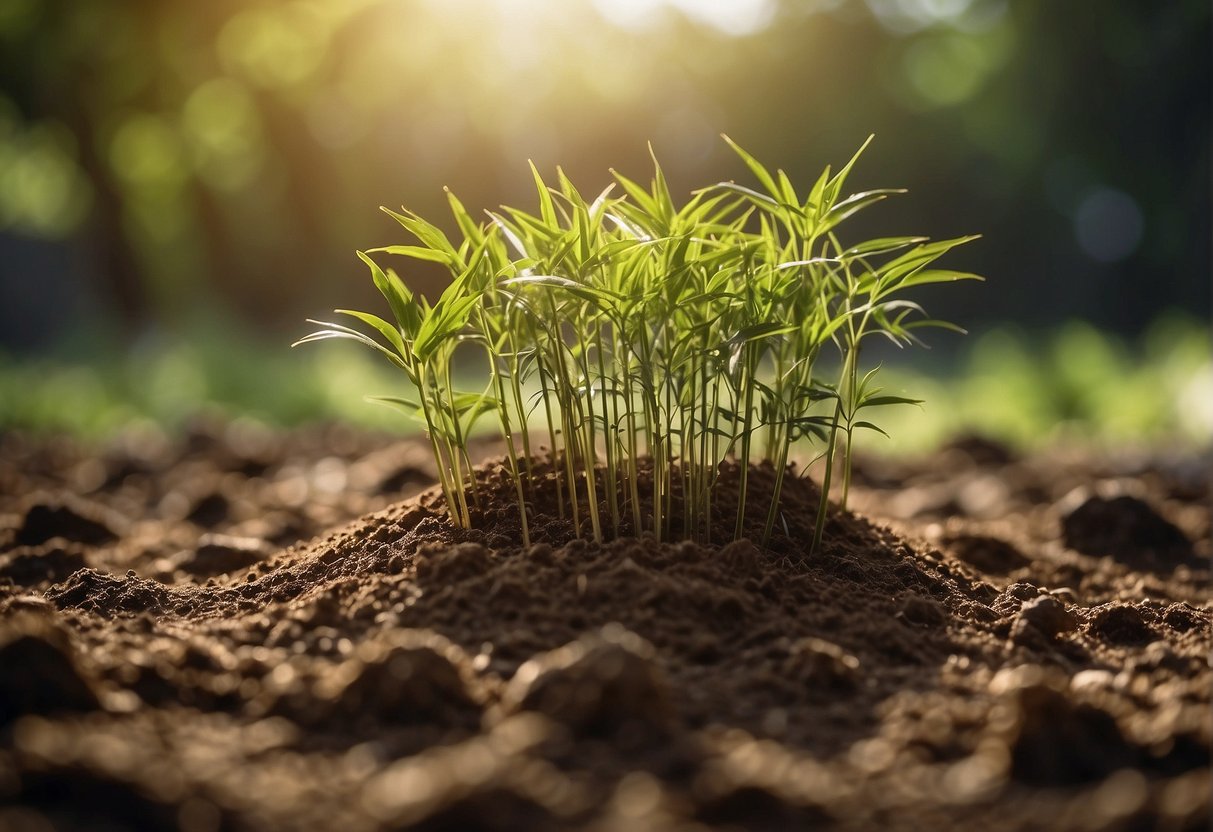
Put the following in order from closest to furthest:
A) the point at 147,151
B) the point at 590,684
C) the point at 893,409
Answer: the point at 590,684
the point at 893,409
the point at 147,151

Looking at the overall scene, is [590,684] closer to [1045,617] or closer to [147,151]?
[1045,617]

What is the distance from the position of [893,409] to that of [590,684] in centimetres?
781

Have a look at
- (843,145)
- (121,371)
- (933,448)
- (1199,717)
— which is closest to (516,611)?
(1199,717)

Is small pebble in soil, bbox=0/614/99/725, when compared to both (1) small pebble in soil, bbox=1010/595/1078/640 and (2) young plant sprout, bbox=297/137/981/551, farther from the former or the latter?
(1) small pebble in soil, bbox=1010/595/1078/640

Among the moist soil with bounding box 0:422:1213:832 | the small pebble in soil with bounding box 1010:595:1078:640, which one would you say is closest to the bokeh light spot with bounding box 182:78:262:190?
the moist soil with bounding box 0:422:1213:832

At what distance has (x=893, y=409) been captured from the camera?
901cm

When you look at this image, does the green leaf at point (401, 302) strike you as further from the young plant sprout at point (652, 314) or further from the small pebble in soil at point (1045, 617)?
the small pebble in soil at point (1045, 617)

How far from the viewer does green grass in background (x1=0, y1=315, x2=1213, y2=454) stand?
738cm

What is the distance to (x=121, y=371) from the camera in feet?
32.1

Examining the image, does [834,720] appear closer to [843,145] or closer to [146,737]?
[146,737]

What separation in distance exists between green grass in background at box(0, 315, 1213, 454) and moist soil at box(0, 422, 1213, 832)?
4310 millimetres

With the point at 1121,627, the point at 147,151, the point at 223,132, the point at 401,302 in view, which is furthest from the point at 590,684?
the point at 223,132

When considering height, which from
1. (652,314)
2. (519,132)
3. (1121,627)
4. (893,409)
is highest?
(519,132)

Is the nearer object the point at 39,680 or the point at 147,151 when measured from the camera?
the point at 39,680
